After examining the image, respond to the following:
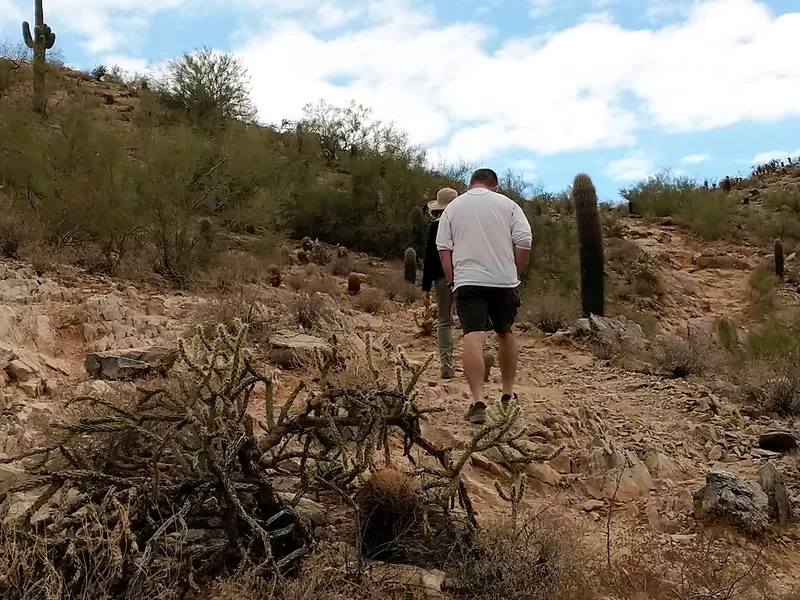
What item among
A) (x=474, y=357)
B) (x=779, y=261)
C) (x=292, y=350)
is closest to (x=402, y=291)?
(x=292, y=350)

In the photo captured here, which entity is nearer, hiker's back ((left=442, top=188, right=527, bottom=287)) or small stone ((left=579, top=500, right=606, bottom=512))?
small stone ((left=579, top=500, right=606, bottom=512))

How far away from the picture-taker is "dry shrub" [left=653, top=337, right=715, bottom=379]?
25.6 feet

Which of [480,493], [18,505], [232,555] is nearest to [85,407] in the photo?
[18,505]

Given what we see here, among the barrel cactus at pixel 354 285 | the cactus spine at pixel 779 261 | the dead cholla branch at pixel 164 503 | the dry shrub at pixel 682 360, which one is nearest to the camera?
the dead cholla branch at pixel 164 503

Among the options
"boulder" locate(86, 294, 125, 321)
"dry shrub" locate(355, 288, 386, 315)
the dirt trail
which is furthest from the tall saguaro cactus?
the dirt trail

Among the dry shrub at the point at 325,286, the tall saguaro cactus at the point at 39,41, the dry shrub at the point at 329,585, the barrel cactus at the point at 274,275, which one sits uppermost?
the tall saguaro cactus at the point at 39,41

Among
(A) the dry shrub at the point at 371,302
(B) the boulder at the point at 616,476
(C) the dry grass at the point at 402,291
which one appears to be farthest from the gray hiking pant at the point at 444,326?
(C) the dry grass at the point at 402,291

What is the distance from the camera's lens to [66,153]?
10.1m

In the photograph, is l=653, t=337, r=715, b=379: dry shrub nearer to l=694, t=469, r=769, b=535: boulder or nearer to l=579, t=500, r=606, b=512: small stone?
l=694, t=469, r=769, b=535: boulder

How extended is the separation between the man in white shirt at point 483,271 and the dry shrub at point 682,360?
3003 millimetres

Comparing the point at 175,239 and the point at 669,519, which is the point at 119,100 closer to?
the point at 175,239

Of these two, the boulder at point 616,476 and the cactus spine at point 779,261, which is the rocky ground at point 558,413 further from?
the cactus spine at point 779,261

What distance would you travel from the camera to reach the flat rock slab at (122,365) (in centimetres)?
570

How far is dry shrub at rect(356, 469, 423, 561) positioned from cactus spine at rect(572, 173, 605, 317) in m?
8.09
